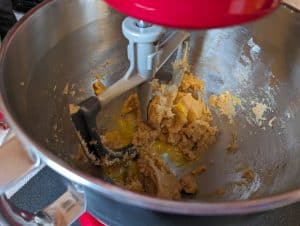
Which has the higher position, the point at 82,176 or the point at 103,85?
the point at 82,176

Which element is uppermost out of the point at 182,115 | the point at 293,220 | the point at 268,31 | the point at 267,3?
the point at 267,3

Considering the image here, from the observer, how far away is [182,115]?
2.28 ft

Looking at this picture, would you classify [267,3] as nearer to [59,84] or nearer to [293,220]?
[59,84]

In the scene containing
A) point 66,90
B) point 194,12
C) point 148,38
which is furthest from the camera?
point 66,90

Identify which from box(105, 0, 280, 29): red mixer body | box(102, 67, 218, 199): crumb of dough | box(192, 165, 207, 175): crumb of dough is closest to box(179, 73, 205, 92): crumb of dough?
box(102, 67, 218, 199): crumb of dough

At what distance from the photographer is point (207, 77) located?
708 millimetres

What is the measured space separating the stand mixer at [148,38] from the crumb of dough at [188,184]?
0.26 ft

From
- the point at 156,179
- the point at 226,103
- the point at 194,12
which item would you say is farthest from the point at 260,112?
the point at 194,12

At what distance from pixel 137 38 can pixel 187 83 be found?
208 millimetres

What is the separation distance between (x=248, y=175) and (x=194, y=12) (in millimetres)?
350

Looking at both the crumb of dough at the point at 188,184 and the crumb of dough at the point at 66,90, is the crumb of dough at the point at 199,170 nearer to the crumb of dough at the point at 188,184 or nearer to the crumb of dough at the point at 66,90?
the crumb of dough at the point at 188,184

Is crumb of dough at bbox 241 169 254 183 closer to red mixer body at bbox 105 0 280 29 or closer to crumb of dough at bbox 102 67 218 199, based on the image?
crumb of dough at bbox 102 67 218 199

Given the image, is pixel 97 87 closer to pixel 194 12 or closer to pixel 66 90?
pixel 66 90

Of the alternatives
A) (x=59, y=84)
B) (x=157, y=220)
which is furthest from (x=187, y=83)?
(x=157, y=220)
